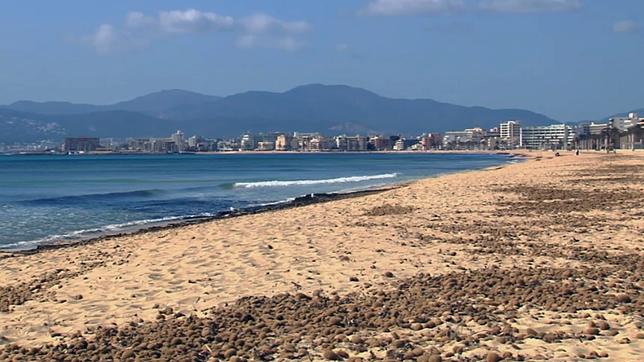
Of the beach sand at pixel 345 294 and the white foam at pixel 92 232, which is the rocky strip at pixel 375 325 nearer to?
the beach sand at pixel 345 294

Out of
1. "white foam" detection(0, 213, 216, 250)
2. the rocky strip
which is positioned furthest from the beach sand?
"white foam" detection(0, 213, 216, 250)

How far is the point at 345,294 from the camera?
8430 millimetres

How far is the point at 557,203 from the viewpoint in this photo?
19.2 m

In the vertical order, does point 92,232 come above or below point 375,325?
below

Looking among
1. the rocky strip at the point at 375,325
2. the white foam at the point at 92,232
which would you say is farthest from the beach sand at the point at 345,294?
the white foam at the point at 92,232

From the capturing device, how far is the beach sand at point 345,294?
251 inches

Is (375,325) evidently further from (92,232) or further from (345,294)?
(92,232)

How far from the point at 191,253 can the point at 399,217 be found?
20.6 ft

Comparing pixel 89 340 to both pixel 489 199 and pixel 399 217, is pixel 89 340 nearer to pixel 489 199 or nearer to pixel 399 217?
pixel 399 217

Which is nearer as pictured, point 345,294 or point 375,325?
point 375,325

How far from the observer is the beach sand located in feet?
20.9

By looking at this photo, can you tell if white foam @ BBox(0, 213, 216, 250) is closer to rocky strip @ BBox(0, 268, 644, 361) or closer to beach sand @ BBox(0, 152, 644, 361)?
beach sand @ BBox(0, 152, 644, 361)

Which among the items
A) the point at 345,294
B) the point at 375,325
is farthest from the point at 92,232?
the point at 375,325

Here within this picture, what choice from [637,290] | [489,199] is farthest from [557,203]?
[637,290]
